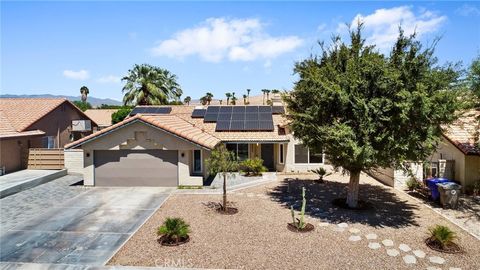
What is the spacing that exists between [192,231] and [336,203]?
811cm

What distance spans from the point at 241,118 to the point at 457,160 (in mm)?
16182

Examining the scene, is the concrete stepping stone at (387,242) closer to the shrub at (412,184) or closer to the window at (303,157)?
the shrub at (412,184)

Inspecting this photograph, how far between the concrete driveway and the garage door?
1948mm

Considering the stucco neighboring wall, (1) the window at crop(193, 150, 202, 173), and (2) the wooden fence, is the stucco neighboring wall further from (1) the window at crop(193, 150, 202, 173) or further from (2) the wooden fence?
(2) the wooden fence

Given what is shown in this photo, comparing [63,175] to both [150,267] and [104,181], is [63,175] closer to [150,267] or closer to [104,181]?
[104,181]

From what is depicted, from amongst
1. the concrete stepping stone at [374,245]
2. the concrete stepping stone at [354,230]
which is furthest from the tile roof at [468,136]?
the concrete stepping stone at [374,245]

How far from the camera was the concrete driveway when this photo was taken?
1082cm

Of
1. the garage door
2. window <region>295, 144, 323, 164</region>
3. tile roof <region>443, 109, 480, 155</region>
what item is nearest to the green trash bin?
tile roof <region>443, 109, 480, 155</region>

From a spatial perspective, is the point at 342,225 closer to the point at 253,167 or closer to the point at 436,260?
the point at 436,260

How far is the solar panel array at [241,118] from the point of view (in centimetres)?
2675

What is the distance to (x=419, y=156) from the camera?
13.9m

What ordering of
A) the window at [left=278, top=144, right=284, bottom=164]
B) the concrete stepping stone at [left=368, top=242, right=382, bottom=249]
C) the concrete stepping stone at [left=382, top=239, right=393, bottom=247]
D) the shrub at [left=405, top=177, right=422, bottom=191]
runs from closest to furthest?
the concrete stepping stone at [left=368, top=242, right=382, bottom=249]
the concrete stepping stone at [left=382, top=239, right=393, bottom=247]
the shrub at [left=405, top=177, right=422, bottom=191]
the window at [left=278, top=144, right=284, bottom=164]

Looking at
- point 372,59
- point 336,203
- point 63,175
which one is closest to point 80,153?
point 63,175

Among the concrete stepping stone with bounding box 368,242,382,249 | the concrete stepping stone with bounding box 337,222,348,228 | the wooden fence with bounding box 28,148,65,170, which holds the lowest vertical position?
the concrete stepping stone with bounding box 368,242,382,249
